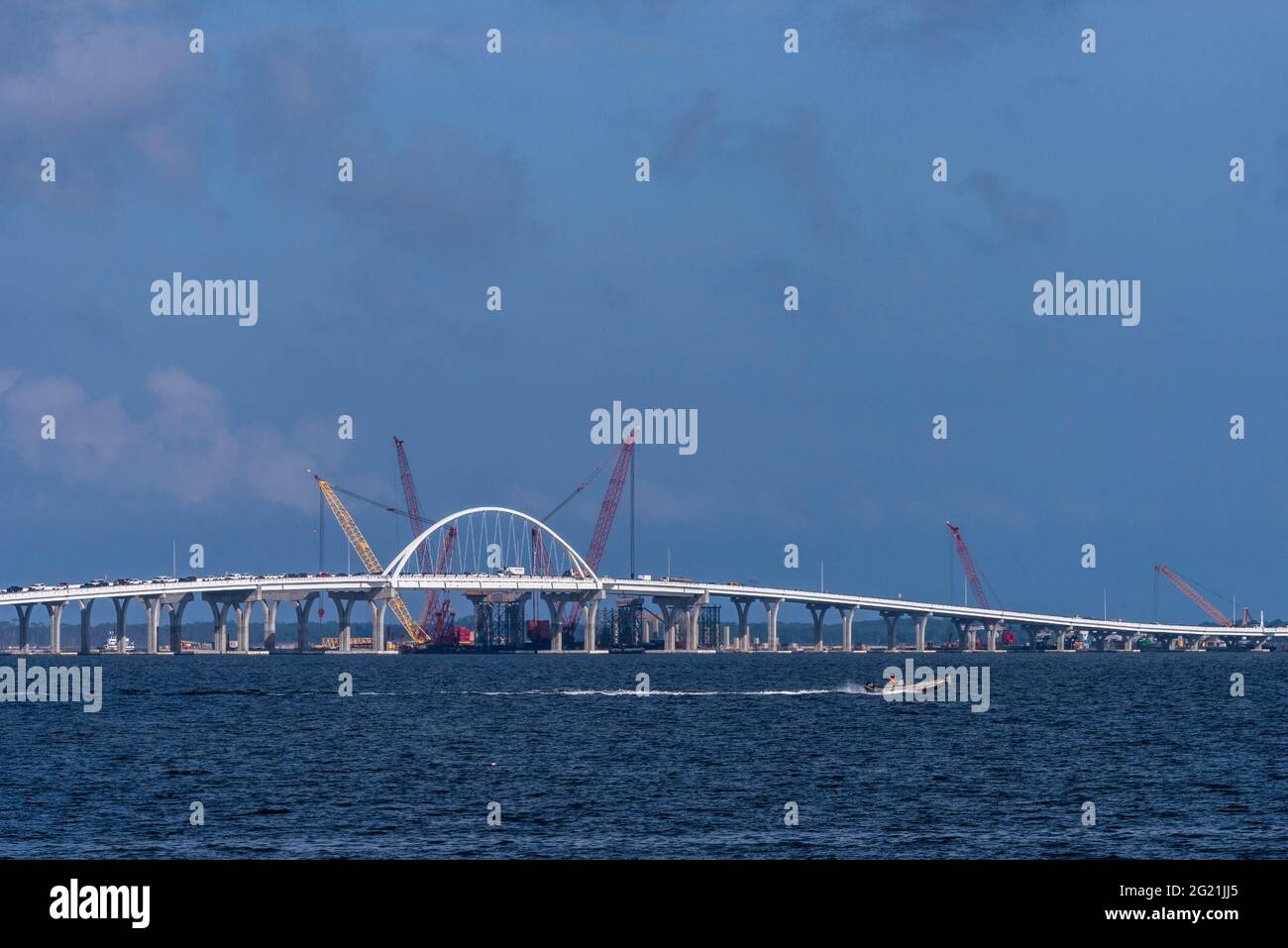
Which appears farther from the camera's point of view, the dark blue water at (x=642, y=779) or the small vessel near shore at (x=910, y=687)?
the small vessel near shore at (x=910, y=687)

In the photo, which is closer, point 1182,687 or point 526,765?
point 526,765

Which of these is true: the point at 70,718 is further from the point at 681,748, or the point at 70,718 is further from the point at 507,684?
the point at 507,684

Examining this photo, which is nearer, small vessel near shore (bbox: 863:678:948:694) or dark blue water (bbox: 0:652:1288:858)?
dark blue water (bbox: 0:652:1288:858)

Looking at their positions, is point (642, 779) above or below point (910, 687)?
above

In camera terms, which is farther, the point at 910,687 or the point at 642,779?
the point at 910,687
